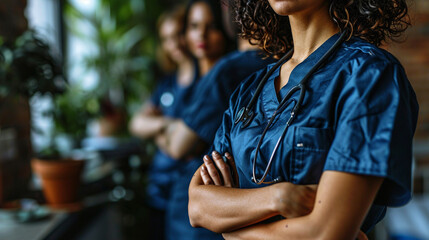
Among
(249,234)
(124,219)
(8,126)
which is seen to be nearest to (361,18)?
(249,234)

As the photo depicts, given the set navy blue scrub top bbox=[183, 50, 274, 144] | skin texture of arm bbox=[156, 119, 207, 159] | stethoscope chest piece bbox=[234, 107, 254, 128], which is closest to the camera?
stethoscope chest piece bbox=[234, 107, 254, 128]

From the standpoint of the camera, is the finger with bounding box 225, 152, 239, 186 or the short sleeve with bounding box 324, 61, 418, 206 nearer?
the short sleeve with bounding box 324, 61, 418, 206

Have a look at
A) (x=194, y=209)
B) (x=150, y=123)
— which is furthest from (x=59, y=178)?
(x=194, y=209)

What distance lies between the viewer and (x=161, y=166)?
1.87 m

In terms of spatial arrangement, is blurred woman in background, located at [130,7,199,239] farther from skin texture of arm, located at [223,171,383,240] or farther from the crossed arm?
skin texture of arm, located at [223,171,383,240]

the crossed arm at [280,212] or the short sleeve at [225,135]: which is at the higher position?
the short sleeve at [225,135]

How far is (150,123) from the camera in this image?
1940 millimetres

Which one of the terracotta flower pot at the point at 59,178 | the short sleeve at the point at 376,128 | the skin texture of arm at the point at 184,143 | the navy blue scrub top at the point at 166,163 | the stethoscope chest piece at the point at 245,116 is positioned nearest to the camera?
the short sleeve at the point at 376,128

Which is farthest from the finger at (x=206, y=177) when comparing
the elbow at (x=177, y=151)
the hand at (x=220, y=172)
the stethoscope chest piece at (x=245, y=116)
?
the elbow at (x=177, y=151)

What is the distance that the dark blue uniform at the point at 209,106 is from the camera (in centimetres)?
73

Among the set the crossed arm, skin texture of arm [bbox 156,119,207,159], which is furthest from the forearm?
skin texture of arm [bbox 156,119,207,159]

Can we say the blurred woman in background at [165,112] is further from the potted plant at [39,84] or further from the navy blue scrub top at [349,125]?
the navy blue scrub top at [349,125]

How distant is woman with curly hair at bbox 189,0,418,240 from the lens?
47 centimetres

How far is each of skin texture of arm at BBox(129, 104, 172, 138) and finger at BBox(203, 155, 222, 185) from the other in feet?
3.99
